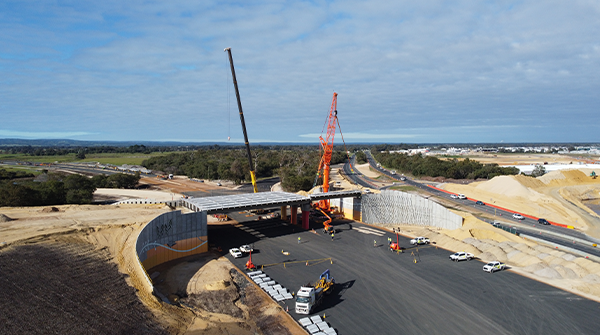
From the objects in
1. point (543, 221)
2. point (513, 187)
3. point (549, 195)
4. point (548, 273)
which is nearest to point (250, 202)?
point (548, 273)

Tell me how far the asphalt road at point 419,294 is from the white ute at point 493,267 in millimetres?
839

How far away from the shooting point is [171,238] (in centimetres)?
4462

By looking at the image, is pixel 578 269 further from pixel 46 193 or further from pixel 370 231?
pixel 46 193

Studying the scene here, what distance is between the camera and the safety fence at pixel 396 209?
6694 centimetres

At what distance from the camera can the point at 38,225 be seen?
41.3 meters

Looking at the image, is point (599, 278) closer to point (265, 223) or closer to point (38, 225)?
point (265, 223)

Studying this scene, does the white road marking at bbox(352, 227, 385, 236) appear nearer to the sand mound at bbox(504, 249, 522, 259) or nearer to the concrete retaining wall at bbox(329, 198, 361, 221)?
the concrete retaining wall at bbox(329, 198, 361, 221)

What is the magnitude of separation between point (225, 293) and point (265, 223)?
3053 cm

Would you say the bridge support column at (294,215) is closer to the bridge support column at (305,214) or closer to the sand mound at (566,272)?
the bridge support column at (305,214)

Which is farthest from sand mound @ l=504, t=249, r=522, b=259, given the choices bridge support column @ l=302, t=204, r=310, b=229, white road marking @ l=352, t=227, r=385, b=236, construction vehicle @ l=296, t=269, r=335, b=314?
bridge support column @ l=302, t=204, r=310, b=229

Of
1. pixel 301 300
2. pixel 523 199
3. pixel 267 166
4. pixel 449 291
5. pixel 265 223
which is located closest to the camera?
pixel 301 300

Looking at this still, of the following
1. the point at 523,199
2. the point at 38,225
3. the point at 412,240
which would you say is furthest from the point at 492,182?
the point at 38,225

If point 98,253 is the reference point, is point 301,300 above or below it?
below

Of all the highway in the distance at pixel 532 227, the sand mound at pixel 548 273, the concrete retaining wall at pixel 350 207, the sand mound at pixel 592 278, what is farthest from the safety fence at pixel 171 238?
the highway in the distance at pixel 532 227
